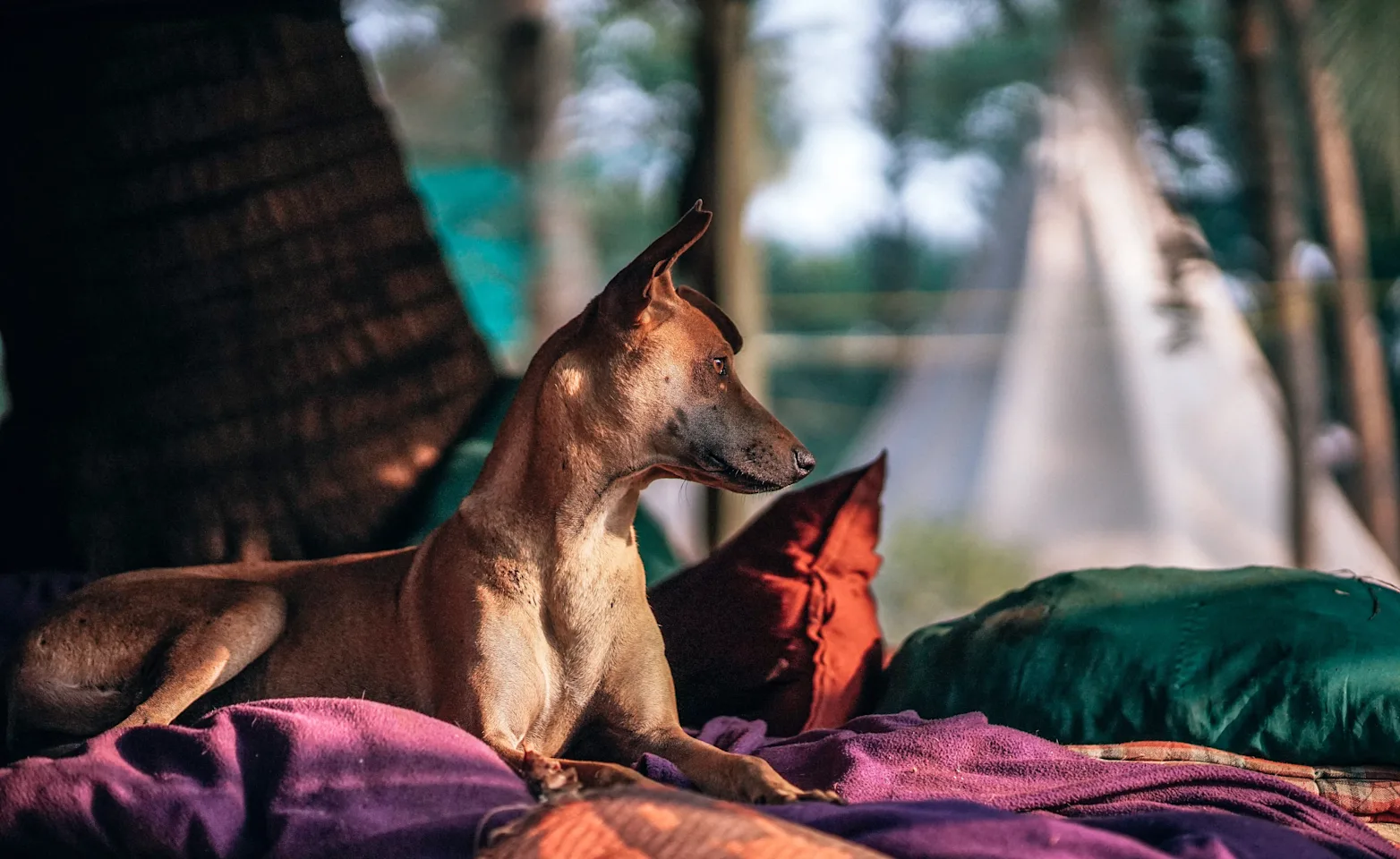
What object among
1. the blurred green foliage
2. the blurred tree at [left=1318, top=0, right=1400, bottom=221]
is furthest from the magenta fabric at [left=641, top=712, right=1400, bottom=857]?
the blurred tree at [left=1318, top=0, right=1400, bottom=221]

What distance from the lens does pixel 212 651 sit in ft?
7.99

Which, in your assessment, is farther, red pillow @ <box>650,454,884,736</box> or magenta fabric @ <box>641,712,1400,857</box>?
red pillow @ <box>650,454,884,736</box>

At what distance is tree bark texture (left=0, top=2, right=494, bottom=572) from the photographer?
10.6ft

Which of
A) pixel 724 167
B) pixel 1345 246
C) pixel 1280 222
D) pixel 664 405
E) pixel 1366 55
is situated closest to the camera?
pixel 664 405

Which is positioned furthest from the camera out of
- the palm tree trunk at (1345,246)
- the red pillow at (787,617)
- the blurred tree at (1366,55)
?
the blurred tree at (1366,55)

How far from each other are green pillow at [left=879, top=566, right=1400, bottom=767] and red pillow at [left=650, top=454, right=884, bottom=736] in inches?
5.5

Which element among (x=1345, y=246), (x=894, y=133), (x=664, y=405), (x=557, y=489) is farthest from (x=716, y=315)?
(x=894, y=133)

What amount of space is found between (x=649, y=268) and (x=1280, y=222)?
4.31 meters

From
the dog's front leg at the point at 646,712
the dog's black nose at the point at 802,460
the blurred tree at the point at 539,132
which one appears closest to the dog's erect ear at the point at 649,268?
the dog's black nose at the point at 802,460

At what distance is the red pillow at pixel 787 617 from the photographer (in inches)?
107

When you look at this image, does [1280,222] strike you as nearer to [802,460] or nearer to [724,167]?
[724,167]

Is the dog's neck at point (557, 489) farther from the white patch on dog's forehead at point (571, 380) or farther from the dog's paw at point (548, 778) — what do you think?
the dog's paw at point (548, 778)

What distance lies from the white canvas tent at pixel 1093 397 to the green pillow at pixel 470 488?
405 cm

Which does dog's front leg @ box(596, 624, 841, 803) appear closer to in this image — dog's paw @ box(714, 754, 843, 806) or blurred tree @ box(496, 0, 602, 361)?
dog's paw @ box(714, 754, 843, 806)
